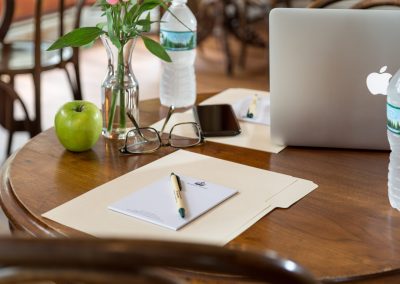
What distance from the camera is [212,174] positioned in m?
1.17

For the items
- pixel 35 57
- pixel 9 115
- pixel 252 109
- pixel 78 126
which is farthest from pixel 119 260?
pixel 9 115

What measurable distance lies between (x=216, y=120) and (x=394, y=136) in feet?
1.52

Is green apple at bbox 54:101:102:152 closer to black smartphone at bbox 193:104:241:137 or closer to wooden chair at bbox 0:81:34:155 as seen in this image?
black smartphone at bbox 193:104:241:137

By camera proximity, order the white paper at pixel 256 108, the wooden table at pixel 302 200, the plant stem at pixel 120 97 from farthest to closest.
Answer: the white paper at pixel 256 108 → the plant stem at pixel 120 97 → the wooden table at pixel 302 200

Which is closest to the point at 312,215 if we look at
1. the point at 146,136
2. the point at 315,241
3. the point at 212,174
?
the point at 315,241

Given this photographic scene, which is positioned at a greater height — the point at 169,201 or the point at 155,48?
the point at 155,48

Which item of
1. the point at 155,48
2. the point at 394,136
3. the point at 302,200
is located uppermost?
the point at 155,48

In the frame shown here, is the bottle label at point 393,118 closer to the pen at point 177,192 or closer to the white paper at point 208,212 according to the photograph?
the white paper at point 208,212

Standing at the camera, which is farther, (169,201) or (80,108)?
(80,108)

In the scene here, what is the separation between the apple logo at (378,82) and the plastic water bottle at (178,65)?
0.45 m

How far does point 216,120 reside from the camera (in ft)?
4.64

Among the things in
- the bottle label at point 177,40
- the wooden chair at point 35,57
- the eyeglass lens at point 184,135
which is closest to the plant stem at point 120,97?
the eyeglass lens at point 184,135

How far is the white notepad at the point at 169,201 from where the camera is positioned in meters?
0.99

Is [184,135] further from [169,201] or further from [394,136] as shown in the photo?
[394,136]
